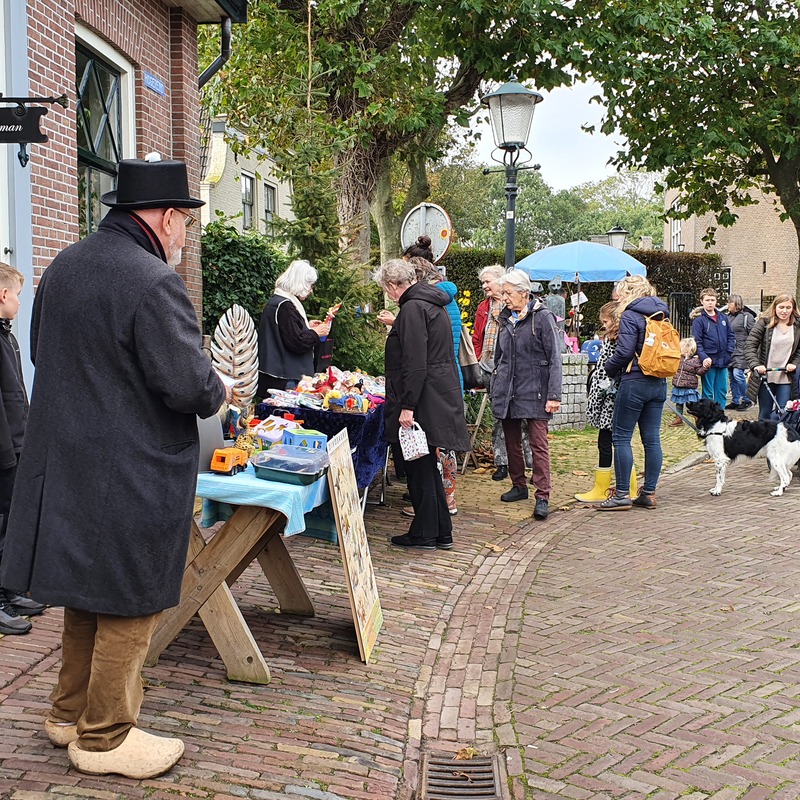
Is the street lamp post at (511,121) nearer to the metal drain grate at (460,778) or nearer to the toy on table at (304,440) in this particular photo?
the toy on table at (304,440)

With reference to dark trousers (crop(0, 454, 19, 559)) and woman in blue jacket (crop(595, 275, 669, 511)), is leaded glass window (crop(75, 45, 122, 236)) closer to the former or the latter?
Answer: dark trousers (crop(0, 454, 19, 559))

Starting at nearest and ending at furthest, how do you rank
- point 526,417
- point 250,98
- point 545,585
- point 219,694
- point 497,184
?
point 219,694 → point 545,585 → point 526,417 → point 250,98 → point 497,184

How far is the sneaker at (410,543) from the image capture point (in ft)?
22.5

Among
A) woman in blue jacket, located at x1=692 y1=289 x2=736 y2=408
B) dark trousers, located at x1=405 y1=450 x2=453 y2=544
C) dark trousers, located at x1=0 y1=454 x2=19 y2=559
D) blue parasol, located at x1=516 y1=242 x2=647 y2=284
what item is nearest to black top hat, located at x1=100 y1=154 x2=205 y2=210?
dark trousers, located at x1=0 y1=454 x2=19 y2=559

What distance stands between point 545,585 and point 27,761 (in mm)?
3659

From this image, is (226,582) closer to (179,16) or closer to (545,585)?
(545,585)

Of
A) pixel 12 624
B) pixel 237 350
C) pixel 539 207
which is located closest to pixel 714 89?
pixel 237 350

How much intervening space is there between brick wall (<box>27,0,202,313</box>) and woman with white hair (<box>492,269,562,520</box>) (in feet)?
12.1

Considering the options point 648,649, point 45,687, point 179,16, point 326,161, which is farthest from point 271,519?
point 179,16

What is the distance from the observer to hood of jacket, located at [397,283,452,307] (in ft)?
21.2

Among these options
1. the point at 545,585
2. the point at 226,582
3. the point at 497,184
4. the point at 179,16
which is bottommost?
the point at 545,585

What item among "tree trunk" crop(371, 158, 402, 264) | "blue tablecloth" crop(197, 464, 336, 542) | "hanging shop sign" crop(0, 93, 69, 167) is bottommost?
"blue tablecloth" crop(197, 464, 336, 542)

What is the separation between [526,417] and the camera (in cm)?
794

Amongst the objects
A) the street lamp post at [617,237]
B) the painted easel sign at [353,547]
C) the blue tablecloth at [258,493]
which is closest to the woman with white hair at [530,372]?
the painted easel sign at [353,547]
